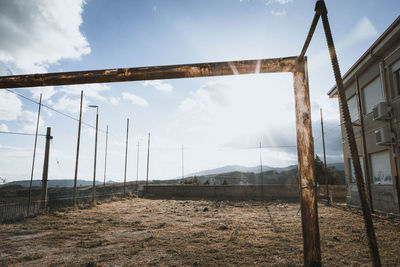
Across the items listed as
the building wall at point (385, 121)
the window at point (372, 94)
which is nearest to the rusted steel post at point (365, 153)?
the building wall at point (385, 121)

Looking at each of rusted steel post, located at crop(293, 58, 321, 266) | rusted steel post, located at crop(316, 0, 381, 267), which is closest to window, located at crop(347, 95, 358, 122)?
rusted steel post, located at crop(293, 58, 321, 266)

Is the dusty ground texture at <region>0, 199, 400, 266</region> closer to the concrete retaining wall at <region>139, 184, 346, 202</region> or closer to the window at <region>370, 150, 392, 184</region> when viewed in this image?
the window at <region>370, 150, 392, 184</region>

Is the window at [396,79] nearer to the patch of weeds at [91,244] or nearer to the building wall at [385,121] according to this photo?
the building wall at [385,121]

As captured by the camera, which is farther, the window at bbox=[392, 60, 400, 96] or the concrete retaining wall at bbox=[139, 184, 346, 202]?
the concrete retaining wall at bbox=[139, 184, 346, 202]

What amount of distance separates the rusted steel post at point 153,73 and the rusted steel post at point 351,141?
71 centimetres

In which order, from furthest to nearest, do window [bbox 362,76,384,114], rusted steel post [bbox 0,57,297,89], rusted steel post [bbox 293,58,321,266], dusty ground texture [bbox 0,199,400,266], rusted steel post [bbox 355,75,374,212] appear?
1. window [bbox 362,76,384,114]
2. rusted steel post [bbox 355,75,374,212]
3. dusty ground texture [bbox 0,199,400,266]
4. rusted steel post [bbox 0,57,297,89]
5. rusted steel post [bbox 293,58,321,266]

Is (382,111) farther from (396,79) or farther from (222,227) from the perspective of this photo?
(222,227)

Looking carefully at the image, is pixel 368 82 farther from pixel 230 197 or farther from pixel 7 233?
pixel 7 233

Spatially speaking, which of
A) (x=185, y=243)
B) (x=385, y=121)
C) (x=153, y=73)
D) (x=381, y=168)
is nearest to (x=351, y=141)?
(x=153, y=73)

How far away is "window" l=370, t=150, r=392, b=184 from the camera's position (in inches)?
454

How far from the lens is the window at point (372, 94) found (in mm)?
12023

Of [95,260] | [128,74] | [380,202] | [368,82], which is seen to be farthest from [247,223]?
[368,82]

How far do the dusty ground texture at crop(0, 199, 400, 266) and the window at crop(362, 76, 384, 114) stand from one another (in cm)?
613

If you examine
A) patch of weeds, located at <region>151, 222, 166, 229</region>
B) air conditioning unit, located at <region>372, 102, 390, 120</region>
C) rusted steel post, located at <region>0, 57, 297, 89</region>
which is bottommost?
patch of weeds, located at <region>151, 222, 166, 229</region>
